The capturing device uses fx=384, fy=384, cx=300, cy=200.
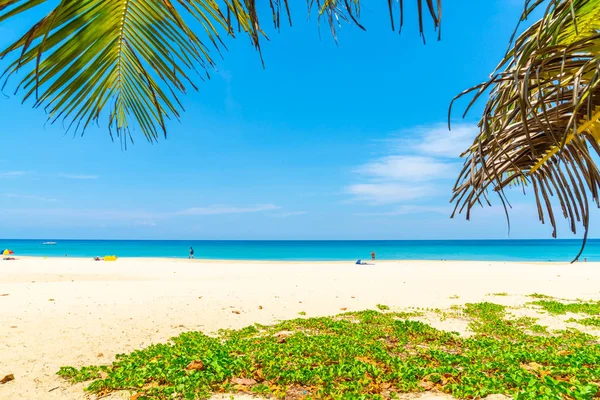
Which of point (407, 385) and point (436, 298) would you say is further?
point (436, 298)

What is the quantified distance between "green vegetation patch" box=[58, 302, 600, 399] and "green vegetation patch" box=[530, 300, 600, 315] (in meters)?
2.68

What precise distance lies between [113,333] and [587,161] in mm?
8348

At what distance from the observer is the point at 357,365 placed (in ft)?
17.8

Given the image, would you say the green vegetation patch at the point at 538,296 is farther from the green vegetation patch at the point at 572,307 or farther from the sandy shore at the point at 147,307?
the green vegetation patch at the point at 572,307

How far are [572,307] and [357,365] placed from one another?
8.51 meters

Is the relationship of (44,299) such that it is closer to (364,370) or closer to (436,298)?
(364,370)

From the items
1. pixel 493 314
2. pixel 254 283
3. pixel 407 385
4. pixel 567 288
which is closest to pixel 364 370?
pixel 407 385

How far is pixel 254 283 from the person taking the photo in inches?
638

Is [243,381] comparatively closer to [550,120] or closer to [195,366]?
[195,366]

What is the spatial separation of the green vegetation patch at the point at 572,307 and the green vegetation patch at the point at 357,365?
2.68 m

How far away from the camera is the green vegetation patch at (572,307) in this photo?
397 inches

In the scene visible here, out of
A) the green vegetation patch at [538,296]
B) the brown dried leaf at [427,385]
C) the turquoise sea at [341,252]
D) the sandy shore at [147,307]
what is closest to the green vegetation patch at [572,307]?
the sandy shore at [147,307]

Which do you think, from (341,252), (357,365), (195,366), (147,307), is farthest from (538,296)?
(341,252)

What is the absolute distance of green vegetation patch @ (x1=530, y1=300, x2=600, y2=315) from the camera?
33.1ft
